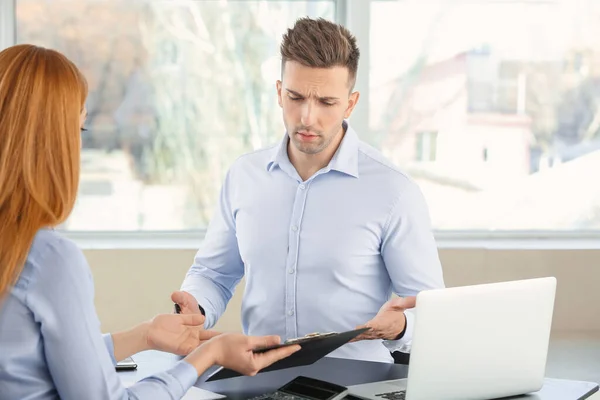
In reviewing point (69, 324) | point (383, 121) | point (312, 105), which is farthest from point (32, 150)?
point (383, 121)

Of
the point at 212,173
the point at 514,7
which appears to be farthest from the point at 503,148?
the point at 212,173

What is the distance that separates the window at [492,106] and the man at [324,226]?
2298 millimetres

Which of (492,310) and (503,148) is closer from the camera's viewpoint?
(492,310)

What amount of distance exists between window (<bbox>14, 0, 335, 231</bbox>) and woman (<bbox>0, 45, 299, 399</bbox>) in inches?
132

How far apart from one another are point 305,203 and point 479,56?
8.76ft

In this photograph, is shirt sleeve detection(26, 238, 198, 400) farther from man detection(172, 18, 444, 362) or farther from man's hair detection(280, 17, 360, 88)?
man's hair detection(280, 17, 360, 88)

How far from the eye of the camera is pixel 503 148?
5020 millimetres

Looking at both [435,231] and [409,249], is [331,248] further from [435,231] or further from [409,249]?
[435,231]

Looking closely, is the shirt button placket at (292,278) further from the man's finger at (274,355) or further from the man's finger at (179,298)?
the man's finger at (274,355)

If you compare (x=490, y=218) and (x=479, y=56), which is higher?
(x=479, y=56)

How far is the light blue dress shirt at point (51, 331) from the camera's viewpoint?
1395 mm

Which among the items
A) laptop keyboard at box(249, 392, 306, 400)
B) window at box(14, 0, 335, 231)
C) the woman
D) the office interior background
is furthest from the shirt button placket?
window at box(14, 0, 335, 231)

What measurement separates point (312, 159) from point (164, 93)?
2.35m

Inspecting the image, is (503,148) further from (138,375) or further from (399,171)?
(138,375)
